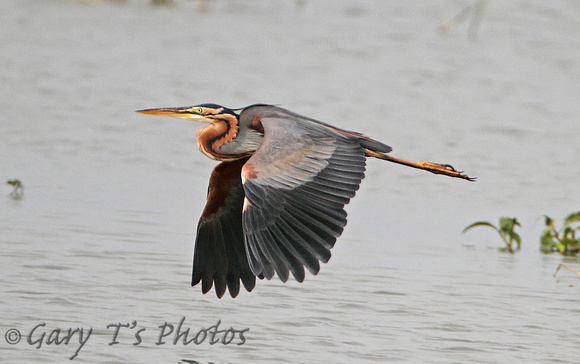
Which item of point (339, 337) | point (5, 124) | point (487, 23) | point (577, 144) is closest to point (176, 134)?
point (5, 124)

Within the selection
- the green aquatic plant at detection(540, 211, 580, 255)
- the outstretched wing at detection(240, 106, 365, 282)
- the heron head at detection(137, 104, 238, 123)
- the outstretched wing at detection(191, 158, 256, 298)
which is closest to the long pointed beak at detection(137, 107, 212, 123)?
the heron head at detection(137, 104, 238, 123)

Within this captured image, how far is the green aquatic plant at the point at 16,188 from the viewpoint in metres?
7.36

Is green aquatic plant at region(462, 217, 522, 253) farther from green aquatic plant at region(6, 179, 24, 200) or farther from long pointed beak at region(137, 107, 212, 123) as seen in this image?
green aquatic plant at region(6, 179, 24, 200)

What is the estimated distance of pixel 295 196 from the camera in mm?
4539

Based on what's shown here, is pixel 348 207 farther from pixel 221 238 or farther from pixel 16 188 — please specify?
pixel 221 238

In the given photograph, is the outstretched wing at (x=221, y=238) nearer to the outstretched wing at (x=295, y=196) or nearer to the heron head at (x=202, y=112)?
the heron head at (x=202, y=112)

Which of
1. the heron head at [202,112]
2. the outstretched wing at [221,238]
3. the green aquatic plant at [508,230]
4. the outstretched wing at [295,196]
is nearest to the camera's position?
the outstretched wing at [295,196]

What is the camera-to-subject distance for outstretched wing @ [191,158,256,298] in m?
5.27

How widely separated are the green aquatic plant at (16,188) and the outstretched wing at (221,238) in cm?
257

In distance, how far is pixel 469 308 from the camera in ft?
19.1

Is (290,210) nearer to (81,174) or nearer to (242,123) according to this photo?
(242,123)

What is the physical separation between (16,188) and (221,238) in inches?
107

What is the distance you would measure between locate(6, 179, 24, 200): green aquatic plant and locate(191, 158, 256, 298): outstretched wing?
101 inches

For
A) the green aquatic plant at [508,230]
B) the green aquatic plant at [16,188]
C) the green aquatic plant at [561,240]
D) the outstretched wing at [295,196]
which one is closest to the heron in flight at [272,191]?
the outstretched wing at [295,196]
